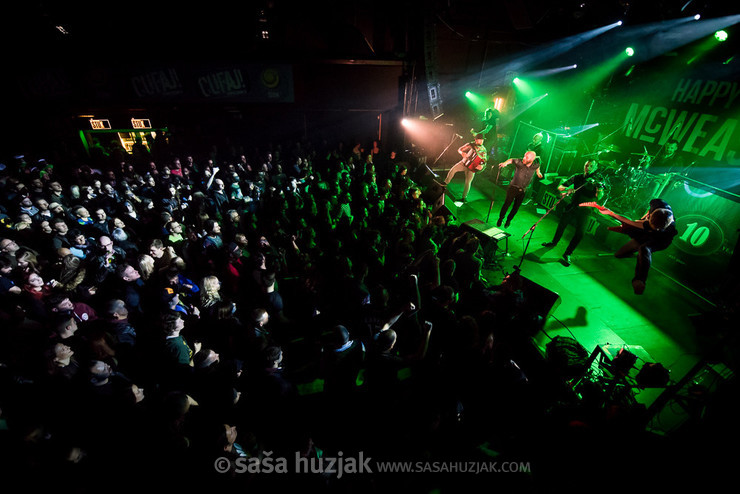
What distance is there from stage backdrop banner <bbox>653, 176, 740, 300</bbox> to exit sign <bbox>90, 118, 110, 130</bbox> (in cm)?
1801

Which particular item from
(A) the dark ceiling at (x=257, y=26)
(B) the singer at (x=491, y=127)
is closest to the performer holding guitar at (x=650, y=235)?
(A) the dark ceiling at (x=257, y=26)

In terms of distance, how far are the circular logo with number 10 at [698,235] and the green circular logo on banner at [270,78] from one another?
12.4 metres

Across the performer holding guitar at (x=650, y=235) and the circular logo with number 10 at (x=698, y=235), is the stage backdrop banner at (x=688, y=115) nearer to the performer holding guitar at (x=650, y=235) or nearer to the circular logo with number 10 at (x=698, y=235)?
the circular logo with number 10 at (x=698, y=235)

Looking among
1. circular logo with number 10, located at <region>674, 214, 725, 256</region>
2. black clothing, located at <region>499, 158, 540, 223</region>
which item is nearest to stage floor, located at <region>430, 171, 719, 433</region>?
circular logo with number 10, located at <region>674, 214, 725, 256</region>

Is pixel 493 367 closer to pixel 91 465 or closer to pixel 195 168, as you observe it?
pixel 91 465

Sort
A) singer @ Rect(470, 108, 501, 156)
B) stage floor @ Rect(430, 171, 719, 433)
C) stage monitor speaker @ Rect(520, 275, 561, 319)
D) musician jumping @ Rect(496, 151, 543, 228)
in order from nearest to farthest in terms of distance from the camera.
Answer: stage floor @ Rect(430, 171, 719, 433) → stage monitor speaker @ Rect(520, 275, 561, 319) → musician jumping @ Rect(496, 151, 543, 228) → singer @ Rect(470, 108, 501, 156)

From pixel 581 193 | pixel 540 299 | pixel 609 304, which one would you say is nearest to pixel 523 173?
pixel 581 193

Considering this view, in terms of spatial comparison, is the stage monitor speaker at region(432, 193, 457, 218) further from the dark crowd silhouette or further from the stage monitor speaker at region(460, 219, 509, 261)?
the dark crowd silhouette

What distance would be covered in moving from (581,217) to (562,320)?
6.94 feet

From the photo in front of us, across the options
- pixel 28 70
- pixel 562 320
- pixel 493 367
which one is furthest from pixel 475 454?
pixel 28 70

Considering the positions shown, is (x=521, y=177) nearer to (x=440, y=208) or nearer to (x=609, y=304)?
(x=440, y=208)

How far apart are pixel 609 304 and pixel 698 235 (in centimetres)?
280

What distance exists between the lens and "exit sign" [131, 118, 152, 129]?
40.2 feet

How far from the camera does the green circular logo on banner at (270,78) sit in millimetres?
11164
